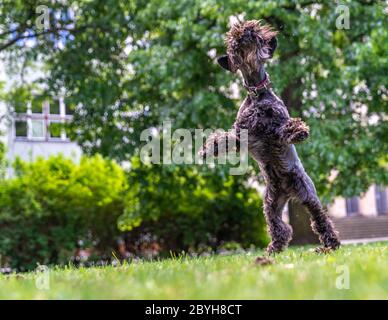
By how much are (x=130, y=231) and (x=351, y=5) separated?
1039cm

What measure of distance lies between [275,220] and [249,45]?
6.08 ft

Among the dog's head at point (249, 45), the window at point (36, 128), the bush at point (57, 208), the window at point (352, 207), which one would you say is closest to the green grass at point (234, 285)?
the dog's head at point (249, 45)

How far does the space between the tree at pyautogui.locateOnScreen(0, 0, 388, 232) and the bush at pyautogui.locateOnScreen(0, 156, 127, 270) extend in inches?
94.3

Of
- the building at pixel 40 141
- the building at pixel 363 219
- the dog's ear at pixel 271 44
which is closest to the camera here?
the dog's ear at pixel 271 44

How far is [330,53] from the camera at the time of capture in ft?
39.2

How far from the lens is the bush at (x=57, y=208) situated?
17.3 metres

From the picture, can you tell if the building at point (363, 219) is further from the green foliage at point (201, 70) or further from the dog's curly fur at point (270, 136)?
the dog's curly fur at point (270, 136)

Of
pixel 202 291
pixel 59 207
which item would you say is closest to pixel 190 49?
pixel 59 207

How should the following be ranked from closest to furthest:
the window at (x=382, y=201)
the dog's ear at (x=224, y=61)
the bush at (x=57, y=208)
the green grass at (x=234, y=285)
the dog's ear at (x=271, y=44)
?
the green grass at (x=234, y=285) → the dog's ear at (x=271, y=44) → the dog's ear at (x=224, y=61) → the bush at (x=57, y=208) → the window at (x=382, y=201)

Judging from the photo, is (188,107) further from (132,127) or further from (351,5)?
(351,5)

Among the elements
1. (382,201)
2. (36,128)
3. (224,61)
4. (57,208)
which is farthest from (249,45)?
(382,201)

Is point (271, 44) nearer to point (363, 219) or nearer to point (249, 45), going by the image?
point (249, 45)

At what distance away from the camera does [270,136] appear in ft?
18.3

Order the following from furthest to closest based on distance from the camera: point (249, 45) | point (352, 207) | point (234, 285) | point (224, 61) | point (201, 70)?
point (352, 207) < point (201, 70) < point (224, 61) < point (249, 45) < point (234, 285)
